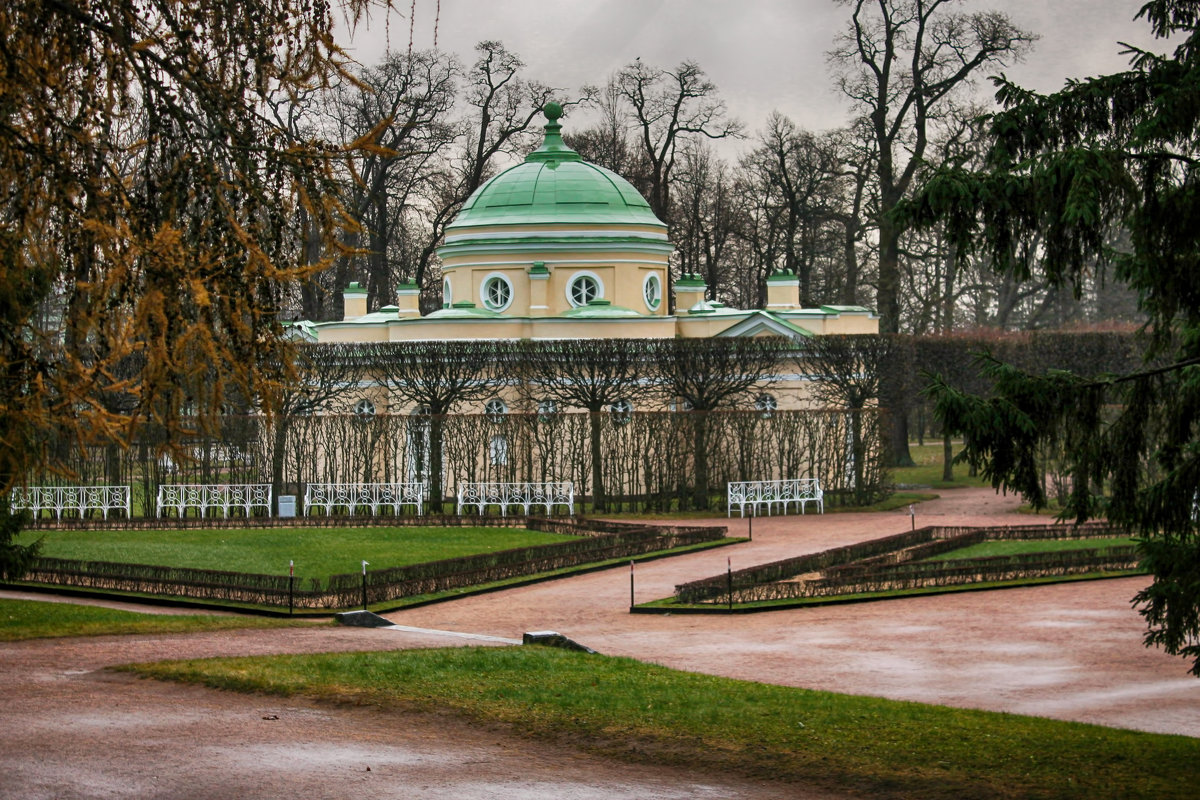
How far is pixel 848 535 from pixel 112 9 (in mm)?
25475

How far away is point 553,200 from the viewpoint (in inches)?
1955

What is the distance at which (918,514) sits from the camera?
129 ft

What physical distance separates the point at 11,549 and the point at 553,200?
1151 inches

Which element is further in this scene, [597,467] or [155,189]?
[597,467]

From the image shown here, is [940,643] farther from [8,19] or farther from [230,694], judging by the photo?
[8,19]

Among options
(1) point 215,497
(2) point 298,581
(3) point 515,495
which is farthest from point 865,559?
(1) point 215,497

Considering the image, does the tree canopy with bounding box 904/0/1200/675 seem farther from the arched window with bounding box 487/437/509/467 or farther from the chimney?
the chimney

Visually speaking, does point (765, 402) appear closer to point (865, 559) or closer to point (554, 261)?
point (554, 261)

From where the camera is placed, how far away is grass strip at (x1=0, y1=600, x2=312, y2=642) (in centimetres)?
1992

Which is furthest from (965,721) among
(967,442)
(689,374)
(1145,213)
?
(689,374)

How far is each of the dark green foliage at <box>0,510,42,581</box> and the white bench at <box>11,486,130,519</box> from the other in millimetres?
15519

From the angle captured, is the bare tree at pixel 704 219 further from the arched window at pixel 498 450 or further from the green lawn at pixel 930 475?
the arched window at pixel 498 450

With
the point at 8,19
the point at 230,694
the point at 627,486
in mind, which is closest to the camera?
the point at 8,19

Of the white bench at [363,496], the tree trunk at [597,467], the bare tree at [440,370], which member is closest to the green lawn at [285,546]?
the white bench at [363,496]
